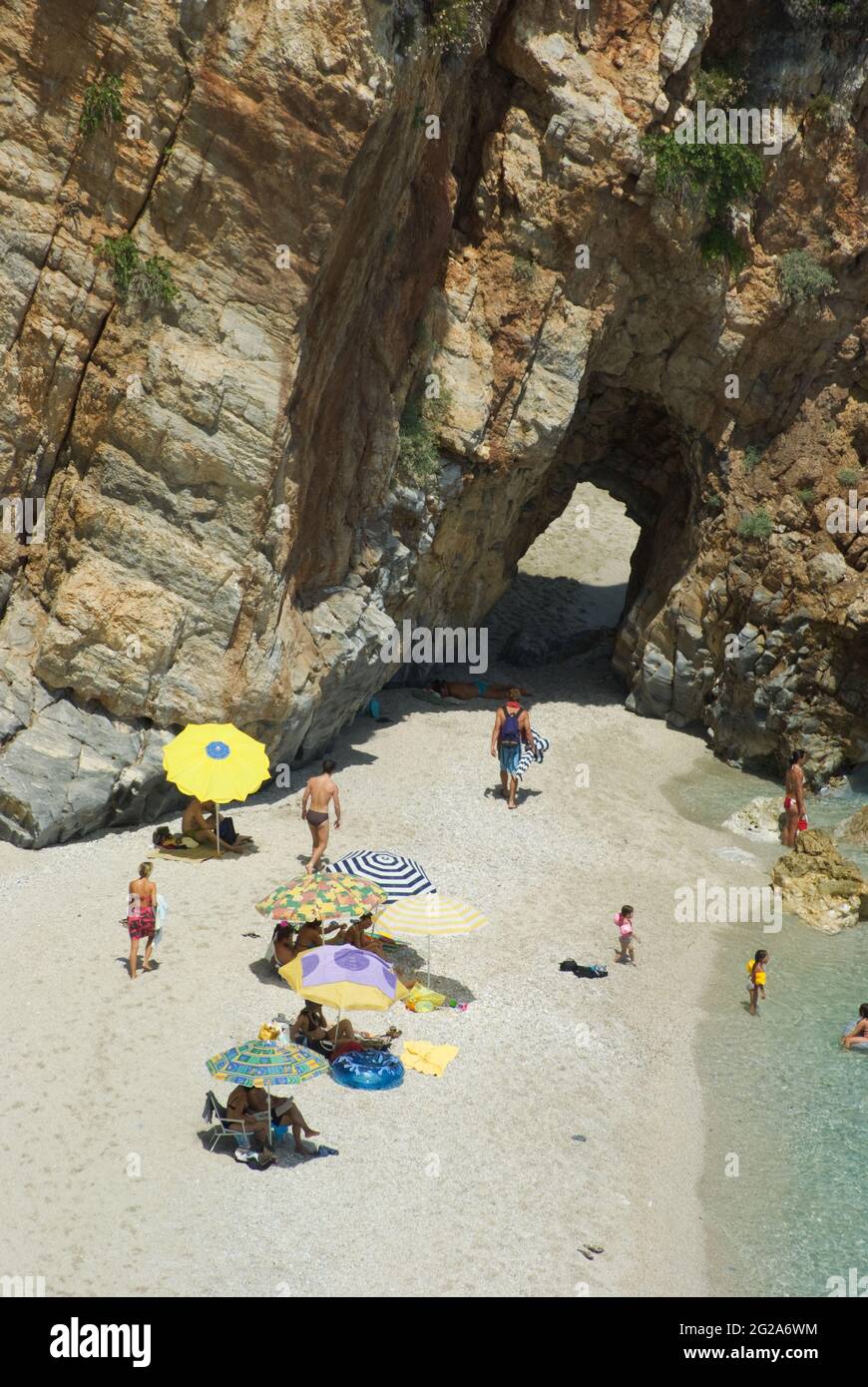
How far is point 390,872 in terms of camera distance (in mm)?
15438

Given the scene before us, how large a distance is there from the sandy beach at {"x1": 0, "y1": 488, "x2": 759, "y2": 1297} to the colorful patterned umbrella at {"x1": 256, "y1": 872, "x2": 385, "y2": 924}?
1000 millimetres

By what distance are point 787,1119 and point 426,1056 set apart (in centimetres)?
445

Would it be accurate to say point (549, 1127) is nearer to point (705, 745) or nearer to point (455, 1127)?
point (455, 1127)

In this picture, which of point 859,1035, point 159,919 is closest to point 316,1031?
point 159,919

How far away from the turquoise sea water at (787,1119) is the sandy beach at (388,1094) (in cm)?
35

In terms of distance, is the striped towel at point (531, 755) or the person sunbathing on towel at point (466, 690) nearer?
the striped towel at point (531, 755)

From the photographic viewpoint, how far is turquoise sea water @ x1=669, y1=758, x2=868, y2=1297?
11969mm

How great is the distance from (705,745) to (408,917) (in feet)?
51.4

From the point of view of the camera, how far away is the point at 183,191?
17703mm

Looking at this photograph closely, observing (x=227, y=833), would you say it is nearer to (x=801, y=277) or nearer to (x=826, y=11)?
(x=801, y=277)

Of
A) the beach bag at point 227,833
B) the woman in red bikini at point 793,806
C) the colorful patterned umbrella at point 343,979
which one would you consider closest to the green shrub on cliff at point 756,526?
the woman in red bikini at point 793,806

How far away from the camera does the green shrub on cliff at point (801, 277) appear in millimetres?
26234

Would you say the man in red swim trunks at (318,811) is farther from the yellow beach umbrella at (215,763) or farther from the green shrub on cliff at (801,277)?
the green shrub on cliff at (801,277)

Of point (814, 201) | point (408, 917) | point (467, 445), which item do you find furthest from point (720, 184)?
point (408, 917)
